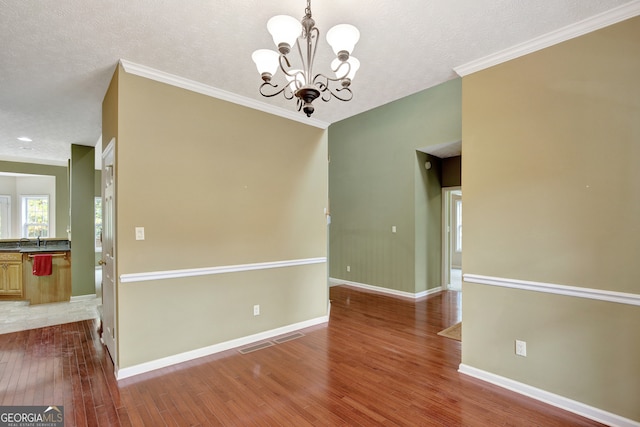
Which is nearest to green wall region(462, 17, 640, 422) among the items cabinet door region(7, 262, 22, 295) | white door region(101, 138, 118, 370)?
white door region(101, 138, 118, 370)

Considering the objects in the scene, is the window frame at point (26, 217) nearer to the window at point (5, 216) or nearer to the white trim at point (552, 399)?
the window at point (5, 216)

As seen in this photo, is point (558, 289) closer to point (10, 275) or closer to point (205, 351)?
point (205, 351)

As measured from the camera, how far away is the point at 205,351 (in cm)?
312

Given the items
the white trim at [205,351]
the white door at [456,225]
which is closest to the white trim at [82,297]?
the white trim at [205,351]

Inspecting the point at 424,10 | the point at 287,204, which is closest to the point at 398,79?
the point at 424,10

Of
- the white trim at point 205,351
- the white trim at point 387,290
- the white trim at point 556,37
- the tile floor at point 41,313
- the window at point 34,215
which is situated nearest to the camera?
the white trim at point 556,37

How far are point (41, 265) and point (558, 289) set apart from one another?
7110mm

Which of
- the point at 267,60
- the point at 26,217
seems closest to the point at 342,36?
the point at 267,60

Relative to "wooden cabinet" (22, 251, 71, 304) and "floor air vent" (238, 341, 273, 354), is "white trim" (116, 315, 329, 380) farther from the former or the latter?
"wooden cabinet" (22, 251, 71, 304)

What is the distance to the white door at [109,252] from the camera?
9.42 feet

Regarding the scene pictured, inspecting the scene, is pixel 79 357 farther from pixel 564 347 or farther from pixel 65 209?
pixel 65 209

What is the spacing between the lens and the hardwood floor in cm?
216

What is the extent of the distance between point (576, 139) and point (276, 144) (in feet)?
9.48

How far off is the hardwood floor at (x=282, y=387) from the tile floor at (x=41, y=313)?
1.57 feet
